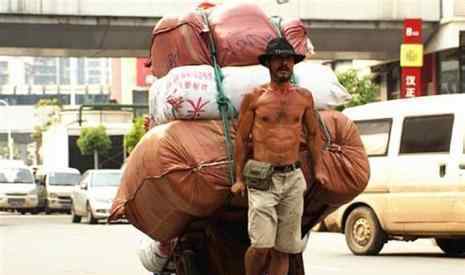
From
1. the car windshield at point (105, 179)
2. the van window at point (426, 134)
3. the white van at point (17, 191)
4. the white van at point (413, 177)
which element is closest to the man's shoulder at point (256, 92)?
the white van at point (413, 177)

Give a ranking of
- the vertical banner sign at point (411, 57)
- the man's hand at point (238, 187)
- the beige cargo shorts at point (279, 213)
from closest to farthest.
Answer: the man's hand at point (238, 187) → the beige cargo shorts at point (279, 213) → the vertical banner sign at point (411, 57)

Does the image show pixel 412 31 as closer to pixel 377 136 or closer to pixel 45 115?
pixel 377 136

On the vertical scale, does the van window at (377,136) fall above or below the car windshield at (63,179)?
above

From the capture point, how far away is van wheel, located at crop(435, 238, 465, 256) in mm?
17000

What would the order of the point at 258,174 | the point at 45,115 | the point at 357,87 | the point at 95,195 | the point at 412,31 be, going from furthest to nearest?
the point at 45,115 → the point at 357,87 → the point at 412,31 → the point at 95,195 → the point at 258,174

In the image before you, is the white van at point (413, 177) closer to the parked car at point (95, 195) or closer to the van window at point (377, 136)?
the van window at point (377, 136)

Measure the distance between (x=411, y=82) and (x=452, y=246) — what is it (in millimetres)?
16973

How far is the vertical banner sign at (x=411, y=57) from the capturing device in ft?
109

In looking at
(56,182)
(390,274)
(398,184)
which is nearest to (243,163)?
(390,274)

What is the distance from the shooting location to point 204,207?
23.9 ft

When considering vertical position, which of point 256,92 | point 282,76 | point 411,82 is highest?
point 282,76

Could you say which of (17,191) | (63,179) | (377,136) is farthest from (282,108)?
(63,179)

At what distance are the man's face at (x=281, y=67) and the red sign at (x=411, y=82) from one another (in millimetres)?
26509

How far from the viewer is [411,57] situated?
1321 inches
